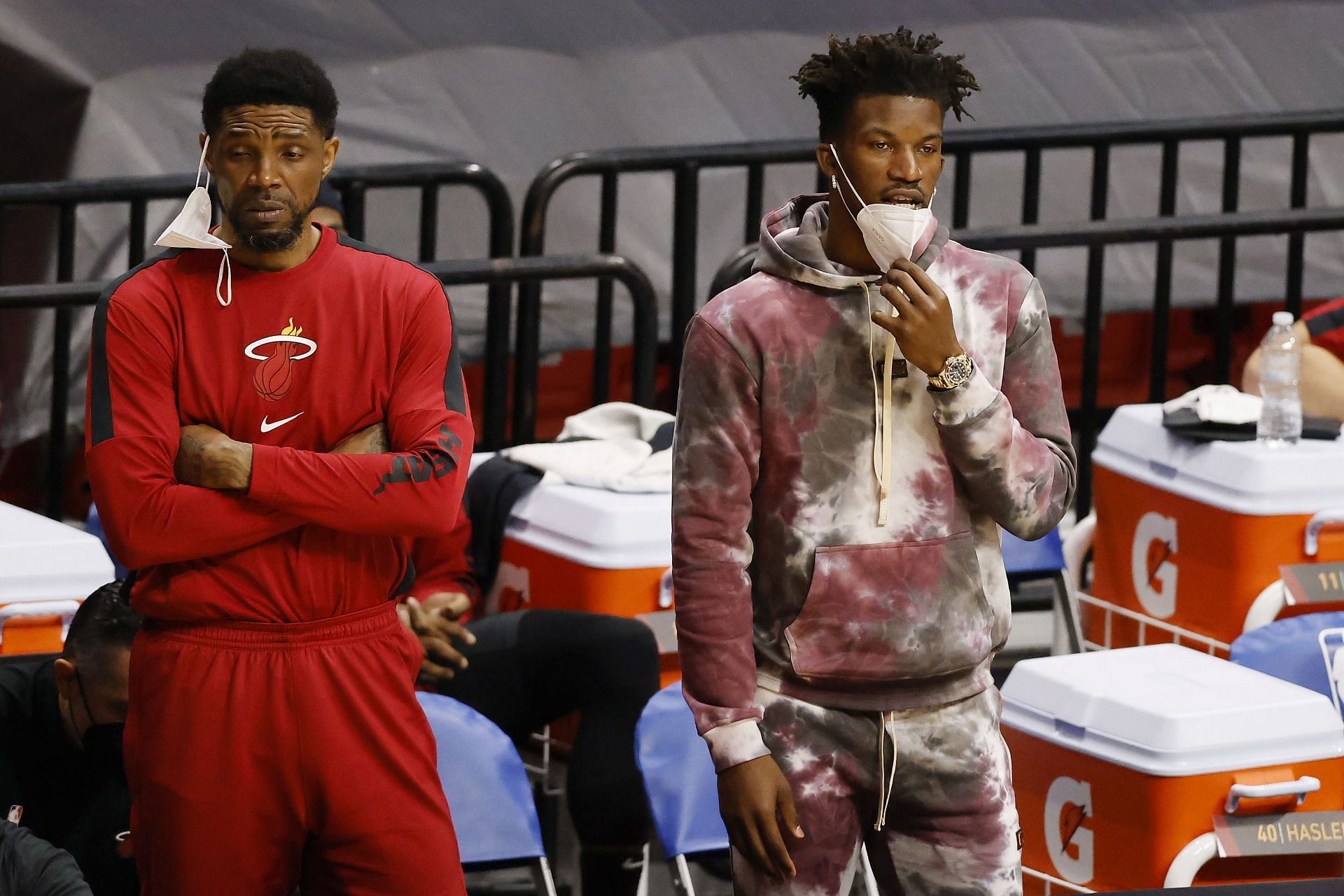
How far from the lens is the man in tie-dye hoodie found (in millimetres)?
→ 2635

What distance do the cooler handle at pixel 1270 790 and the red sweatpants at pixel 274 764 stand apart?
1364 mm

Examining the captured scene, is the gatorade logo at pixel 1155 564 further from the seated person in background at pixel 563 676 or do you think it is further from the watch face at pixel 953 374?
the watch face at pixel 953 374

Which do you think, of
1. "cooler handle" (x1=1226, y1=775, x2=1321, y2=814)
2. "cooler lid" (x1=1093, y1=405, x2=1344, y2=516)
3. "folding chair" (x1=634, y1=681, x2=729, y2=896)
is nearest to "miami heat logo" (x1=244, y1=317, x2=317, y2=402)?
"folding chair" (x1=634, y1=681, x2=729, y2=896)

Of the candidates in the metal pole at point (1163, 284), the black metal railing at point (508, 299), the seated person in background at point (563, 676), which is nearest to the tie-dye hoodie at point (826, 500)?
the seated person in background at point (563, 676)

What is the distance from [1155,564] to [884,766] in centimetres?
207

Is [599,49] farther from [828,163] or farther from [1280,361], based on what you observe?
[828,163]

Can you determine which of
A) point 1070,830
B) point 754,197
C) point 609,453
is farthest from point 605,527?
point 754,197

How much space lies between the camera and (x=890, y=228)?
2604mm

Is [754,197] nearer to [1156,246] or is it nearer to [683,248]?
[683,248]

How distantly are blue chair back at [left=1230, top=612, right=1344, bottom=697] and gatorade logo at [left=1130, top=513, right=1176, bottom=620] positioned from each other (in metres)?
0.40

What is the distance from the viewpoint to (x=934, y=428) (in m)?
2.71

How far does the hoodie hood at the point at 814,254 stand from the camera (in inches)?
106

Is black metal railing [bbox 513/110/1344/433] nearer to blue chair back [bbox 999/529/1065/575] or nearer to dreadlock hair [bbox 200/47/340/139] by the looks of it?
blue chair back [bbox 999/529/1065/575]

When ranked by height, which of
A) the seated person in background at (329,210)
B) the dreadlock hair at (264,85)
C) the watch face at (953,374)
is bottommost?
the watch face at (953,374)
